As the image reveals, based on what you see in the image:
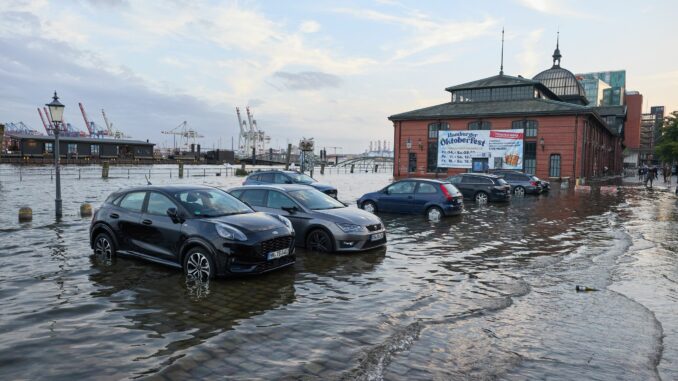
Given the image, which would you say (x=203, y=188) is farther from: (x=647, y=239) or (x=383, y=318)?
(x=647, y=239)

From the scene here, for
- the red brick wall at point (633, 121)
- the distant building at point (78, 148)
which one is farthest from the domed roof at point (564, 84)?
the red brick wall at point (633, 121)

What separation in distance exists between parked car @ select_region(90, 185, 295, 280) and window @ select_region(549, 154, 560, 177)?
3914 centimetres

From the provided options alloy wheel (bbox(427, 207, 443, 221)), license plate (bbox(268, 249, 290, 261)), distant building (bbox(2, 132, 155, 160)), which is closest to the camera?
license plate (bbox(268, 249, 290, 261))

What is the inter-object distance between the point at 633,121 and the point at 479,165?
5008 inches

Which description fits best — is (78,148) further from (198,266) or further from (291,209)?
(198,266)

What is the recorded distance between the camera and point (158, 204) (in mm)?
8328

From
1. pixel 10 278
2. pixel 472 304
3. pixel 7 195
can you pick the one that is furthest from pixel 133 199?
pixel 7 195

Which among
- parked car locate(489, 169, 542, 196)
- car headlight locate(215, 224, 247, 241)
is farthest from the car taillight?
parked car locate(489, 169, 542, 196)

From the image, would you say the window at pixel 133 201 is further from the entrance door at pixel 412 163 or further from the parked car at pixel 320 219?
the entrance door at pixel 412 163

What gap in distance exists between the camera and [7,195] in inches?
890

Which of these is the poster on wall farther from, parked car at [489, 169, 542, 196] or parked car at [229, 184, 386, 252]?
parked car at [229, 184, 386, 252]

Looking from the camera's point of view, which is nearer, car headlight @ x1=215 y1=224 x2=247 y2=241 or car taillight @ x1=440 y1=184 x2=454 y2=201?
car headlight @ x1=215 y1=224 x2=247 y2=241

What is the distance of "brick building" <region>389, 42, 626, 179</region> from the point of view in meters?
41.2

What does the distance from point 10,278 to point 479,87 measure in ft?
158
